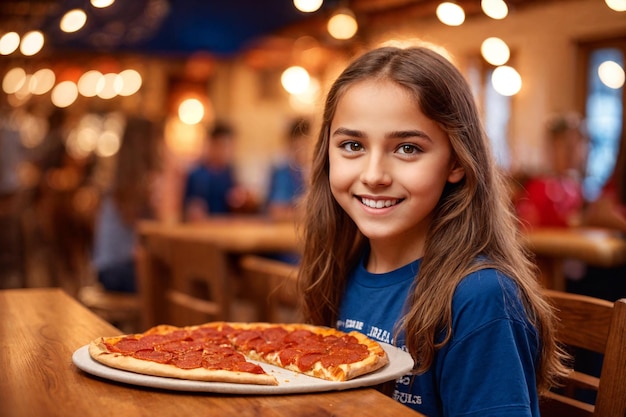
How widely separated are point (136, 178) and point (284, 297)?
10.1 feet

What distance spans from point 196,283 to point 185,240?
245 millimetres

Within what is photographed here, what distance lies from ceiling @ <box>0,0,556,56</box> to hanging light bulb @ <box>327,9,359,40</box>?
0.65 ft

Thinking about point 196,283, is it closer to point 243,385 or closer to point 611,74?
point 243,385

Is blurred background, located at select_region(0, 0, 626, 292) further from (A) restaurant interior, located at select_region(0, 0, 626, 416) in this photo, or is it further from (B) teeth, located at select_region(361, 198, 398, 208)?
(B) teeth, located at select_region(361, 198, 398, 208)

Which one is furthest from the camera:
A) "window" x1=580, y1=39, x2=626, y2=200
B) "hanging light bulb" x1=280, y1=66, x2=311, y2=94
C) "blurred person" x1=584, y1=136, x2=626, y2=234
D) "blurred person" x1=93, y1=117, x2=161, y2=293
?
"hanging light bulb" x1=280, y1=66, x2=311, y2=94

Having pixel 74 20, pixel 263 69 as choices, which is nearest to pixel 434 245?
pixel 74 20

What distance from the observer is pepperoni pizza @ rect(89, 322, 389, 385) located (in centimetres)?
119

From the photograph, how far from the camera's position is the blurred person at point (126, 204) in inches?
199

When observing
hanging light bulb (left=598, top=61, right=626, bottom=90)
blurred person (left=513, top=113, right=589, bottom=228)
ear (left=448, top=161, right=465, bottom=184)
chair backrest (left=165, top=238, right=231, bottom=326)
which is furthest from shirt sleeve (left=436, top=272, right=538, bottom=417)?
hanging light bulb (left=598, top=61, right=626, bottom=90)

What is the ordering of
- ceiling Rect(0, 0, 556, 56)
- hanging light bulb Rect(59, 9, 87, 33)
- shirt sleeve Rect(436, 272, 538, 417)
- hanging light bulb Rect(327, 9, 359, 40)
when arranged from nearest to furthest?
shirt sleeve Rect(436, 272, 538, 417) → hanging light bulb Rect(59, 9, 87, 33) → hanging light bulb Rect(327, 9, 359, 40) → ceiling Rect(0, 0, 556, 56)

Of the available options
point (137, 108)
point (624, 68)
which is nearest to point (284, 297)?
point (624, 68)

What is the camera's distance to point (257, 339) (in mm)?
1480

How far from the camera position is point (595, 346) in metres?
1.57

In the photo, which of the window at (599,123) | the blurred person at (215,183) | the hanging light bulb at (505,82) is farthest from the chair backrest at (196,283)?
the window at (599,123)
